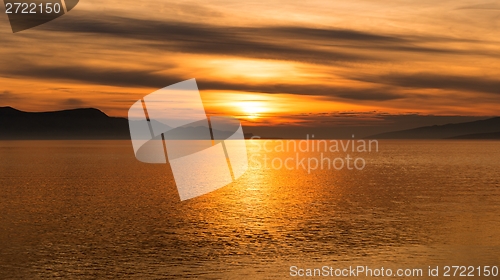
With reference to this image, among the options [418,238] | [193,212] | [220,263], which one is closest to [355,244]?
[418,238]

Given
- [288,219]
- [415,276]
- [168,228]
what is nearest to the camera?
[415,276]

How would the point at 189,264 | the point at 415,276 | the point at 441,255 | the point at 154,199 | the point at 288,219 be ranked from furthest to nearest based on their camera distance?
the point at 154,199, the point at 288,219, the point at 441,255, the point at 189,264, the point at 415,276

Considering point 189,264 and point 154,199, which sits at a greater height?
point 189,264

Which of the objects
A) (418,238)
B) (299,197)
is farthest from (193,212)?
(418,238)

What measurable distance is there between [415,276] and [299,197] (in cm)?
3742

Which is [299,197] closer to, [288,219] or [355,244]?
[288,219]

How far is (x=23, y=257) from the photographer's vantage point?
35500 mm

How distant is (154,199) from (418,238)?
34620 mm

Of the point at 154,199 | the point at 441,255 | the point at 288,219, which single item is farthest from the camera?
the point at 154,199

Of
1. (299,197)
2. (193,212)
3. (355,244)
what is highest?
(355,244)

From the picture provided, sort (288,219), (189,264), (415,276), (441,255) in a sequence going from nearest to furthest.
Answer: (415,276), (189,264), (441,255), (288,219)

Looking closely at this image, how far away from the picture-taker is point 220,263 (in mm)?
34625

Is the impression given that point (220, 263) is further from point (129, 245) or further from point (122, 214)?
point (122, 214)

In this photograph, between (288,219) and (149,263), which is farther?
(288,219)
